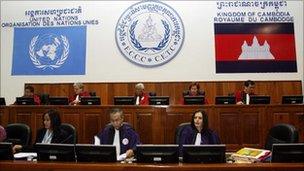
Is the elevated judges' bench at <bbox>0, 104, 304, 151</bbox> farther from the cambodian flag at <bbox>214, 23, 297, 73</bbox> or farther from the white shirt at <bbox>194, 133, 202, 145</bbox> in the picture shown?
the cambodian flag at <bbox>214, 23, 297, 73</bbox>

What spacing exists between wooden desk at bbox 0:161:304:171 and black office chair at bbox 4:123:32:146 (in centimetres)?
221

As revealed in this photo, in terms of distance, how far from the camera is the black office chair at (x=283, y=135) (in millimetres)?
3738

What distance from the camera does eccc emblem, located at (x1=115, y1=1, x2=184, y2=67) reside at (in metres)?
8.95

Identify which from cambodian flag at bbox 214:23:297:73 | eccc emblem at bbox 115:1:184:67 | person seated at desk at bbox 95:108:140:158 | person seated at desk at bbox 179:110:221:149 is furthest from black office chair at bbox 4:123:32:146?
cambodian flag at bbox 214:23:297:73

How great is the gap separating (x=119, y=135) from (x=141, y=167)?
6.50ft

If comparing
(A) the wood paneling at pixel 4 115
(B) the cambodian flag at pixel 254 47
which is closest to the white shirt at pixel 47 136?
(A) the wood paneling at pixel 4 115

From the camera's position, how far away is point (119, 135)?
452 centimetres

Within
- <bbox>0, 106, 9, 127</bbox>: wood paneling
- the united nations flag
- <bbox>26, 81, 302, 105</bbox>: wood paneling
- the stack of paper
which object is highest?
the united nations flag

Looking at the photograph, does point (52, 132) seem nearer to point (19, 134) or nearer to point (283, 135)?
point (19, 134)

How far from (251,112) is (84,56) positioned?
4.62m

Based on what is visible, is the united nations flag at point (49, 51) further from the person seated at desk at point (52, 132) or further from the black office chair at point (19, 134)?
the person seated at desk at point (52, 132)

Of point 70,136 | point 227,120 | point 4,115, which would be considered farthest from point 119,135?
point 4,115

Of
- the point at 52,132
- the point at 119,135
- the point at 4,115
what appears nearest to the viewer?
the point at 119,135

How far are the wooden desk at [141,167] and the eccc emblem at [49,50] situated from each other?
6615 mm
